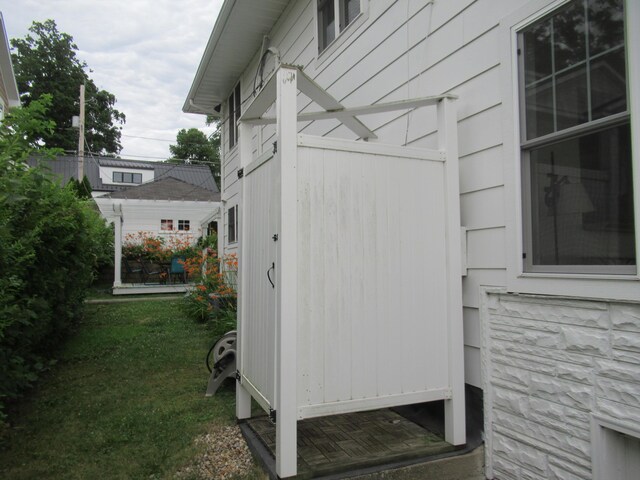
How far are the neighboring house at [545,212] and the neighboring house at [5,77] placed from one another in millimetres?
11571

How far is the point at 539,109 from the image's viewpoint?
2.52 m

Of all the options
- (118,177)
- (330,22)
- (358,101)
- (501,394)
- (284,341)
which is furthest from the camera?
(118,177)

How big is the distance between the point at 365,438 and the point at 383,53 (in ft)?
10.5

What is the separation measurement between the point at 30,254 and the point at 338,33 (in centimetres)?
373

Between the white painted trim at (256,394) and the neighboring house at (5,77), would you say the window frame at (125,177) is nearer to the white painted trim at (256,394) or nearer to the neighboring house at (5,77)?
the neighboring house at (5,77)

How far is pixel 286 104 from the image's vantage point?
8.64 ft

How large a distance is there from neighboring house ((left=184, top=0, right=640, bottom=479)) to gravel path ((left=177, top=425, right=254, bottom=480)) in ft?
4.03

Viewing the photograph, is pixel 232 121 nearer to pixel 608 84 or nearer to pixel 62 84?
pixel 608 84

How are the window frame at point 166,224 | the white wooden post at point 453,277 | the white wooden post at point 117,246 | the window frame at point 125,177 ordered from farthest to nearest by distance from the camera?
the window frame at point 125,177
the window frame at point 166,224
the white wooden post at point 117,246
the white wooden post at point 453,277

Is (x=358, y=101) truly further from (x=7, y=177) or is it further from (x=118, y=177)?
(x=118, y=177)

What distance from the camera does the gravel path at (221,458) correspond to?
2.82 metres

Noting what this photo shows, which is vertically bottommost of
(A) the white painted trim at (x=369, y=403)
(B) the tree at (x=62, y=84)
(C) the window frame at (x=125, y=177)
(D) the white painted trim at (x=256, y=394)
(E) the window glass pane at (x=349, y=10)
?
(D) the white painted trim at (x=256, y=394)

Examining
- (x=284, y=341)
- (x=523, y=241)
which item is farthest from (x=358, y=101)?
(x=284, y=341)

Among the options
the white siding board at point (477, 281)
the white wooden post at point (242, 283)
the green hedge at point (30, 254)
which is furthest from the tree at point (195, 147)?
the white siding board at point (477, 281)
